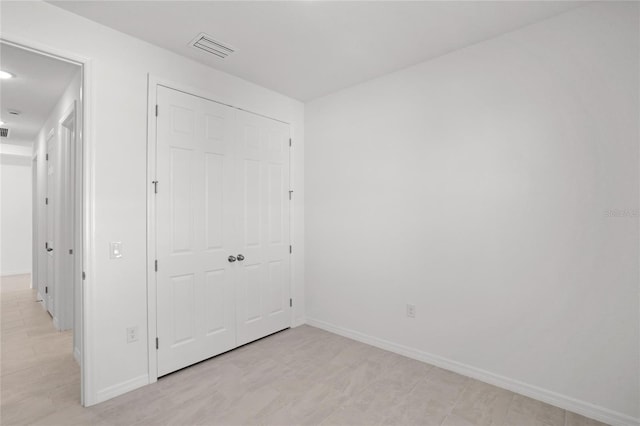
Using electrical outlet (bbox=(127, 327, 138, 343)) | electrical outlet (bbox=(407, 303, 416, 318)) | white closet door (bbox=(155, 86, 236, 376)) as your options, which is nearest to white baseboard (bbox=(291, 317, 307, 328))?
white closet door (bbox=(155, 86, 236, 376))

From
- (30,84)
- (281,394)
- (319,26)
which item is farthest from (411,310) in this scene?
(30,84)

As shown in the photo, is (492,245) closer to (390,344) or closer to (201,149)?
(390,344)

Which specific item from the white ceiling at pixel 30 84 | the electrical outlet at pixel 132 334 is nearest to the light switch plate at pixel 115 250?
the electrical outlet at pixel 132 334

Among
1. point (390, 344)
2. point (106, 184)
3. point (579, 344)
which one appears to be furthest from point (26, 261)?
point (579, 344)

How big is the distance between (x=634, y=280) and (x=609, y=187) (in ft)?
2.00

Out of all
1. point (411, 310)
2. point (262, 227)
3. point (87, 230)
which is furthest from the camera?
point (262, 227)

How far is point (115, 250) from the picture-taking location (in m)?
2.35

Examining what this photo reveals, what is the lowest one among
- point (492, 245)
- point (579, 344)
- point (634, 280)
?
point (579, 344)

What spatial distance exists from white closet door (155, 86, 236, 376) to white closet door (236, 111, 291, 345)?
13cm

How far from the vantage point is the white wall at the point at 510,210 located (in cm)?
203

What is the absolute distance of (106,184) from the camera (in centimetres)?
232

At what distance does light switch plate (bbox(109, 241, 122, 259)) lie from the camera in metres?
A: 2.33

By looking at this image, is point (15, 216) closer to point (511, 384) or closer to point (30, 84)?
point (30, 84)

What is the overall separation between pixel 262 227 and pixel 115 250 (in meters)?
1.44
